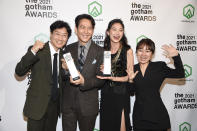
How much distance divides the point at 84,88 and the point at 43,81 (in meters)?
0.40

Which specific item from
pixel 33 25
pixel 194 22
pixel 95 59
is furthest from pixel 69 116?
pixel 194 22

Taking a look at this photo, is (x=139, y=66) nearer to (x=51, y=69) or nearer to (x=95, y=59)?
(x=95, y=59)

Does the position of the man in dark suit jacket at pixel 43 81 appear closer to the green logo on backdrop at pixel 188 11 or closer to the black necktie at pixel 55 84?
the black necktie at pixel 55 84

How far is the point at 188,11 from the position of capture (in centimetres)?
291

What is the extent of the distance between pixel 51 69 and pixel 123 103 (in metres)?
0.82

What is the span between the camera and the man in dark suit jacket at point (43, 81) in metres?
1.84

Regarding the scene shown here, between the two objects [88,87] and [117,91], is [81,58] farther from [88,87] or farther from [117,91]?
[117,91]

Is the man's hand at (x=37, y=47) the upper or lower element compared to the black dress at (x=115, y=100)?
upper

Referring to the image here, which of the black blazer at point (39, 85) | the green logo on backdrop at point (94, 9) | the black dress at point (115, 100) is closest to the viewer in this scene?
the black blazer at point (39, 85)

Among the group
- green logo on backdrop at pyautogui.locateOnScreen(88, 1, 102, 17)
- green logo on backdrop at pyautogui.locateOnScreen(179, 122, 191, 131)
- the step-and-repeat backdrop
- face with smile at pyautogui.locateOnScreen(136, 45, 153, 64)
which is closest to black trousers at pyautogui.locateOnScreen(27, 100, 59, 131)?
the step-and-repeat backdrop

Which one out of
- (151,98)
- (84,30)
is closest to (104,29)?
(84,30)

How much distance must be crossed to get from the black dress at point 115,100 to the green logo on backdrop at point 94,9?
2.41ft

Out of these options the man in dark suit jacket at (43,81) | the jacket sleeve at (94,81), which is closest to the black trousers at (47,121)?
the man in dark suit jacket at (43,81)

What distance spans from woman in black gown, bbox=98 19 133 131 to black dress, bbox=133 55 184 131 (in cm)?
17
